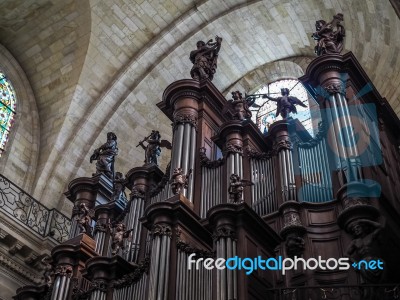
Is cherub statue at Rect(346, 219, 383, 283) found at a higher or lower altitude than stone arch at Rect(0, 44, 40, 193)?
lower

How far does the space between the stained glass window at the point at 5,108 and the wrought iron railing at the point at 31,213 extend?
173 cm

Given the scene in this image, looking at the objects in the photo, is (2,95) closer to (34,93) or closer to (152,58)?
(34,93)

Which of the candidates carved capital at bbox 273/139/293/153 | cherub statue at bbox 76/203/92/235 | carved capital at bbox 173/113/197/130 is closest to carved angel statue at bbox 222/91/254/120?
carved capital at bbox 173/113/197/130

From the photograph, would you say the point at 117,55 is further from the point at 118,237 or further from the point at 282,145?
the point at 118,237

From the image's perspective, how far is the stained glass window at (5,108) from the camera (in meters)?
16.3

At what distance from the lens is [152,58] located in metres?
17.1

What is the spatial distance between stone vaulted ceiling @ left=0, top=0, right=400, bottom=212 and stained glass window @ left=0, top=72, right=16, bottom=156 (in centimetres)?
66

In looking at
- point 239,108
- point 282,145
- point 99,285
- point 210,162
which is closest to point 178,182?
point 210,162

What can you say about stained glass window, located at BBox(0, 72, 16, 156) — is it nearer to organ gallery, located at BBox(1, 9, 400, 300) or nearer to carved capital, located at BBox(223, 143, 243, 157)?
organ gallery, located at BBox(1, 9, 400, 300)

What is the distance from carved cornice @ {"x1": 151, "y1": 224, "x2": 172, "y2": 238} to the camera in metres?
8.02

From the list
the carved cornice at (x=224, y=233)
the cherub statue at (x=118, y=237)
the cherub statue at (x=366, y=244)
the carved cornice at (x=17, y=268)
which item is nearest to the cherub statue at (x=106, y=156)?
the carved cornice at (x=17, y=268)

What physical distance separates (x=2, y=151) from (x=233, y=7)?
7055 millimetres

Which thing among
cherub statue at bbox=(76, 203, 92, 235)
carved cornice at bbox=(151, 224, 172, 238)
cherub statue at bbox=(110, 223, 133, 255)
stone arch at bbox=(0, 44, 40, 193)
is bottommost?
carved cornice at bbox=(151, 224, 172, 238)

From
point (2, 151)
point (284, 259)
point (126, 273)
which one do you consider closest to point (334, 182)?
point (284, 259)
